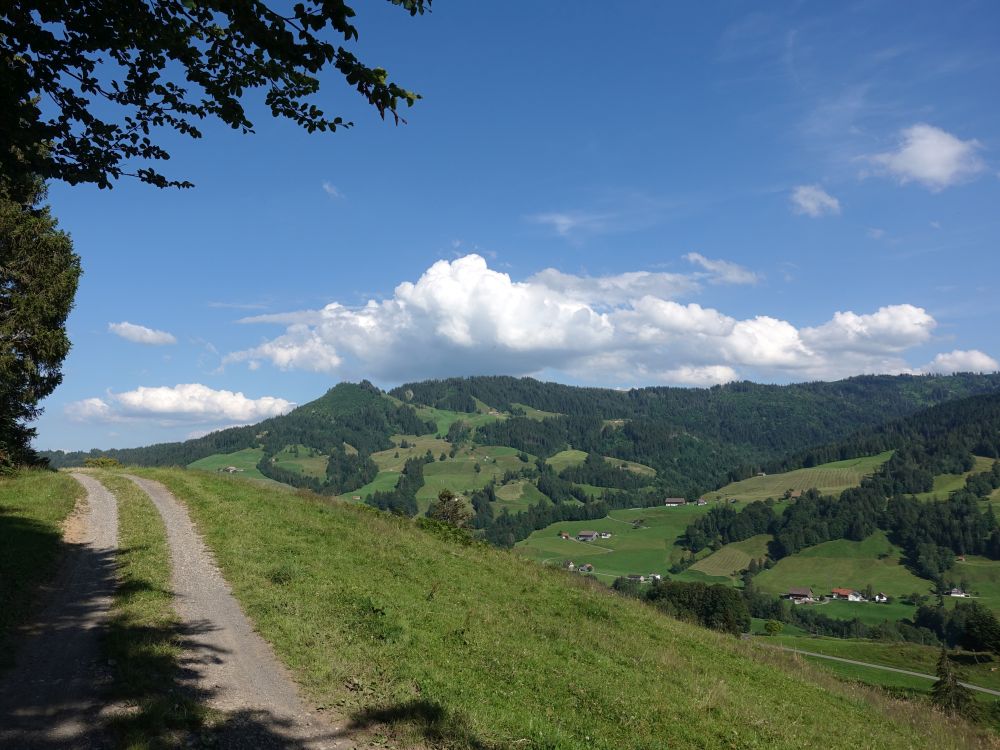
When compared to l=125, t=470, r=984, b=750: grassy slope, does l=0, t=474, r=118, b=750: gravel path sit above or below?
above

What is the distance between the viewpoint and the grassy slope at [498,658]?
10.1 m

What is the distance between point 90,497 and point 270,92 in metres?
26.8

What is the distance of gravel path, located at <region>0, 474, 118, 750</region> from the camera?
762 cm

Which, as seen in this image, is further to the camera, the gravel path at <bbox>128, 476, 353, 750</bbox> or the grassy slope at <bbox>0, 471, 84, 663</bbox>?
the grassy slope at <bbox>0, 471, 84, 663</bbox>

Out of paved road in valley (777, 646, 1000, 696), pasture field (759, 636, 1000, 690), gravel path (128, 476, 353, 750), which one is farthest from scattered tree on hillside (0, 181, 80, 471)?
pasture field (759, 636, 1000, 690)

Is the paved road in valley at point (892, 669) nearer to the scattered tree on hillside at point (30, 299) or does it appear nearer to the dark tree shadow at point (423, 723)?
the dark tree shadow at point (423, 723)

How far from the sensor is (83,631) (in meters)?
11.2

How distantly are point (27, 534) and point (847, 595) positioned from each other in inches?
9072

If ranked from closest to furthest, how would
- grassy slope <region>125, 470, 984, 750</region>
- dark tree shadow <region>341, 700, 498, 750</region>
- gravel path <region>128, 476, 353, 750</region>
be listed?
gravel path <region>128, 476, 353, 750</region> < dark tree shadow <region>341, 700, 498, 750</region> < grassy slope <region>125, 470, 984, 750</region>

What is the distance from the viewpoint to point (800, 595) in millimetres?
192750

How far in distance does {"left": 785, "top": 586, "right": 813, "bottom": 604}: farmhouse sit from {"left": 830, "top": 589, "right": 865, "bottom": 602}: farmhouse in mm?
8456

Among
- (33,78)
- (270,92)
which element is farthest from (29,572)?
(270,92)

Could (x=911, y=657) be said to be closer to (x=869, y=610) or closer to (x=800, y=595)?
(x=869, y=610)

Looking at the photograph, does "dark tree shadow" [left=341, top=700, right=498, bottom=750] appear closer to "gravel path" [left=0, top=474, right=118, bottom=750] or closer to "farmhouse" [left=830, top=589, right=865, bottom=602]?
"gravel path" [left=0, top=474, right=118, bottom=750]
